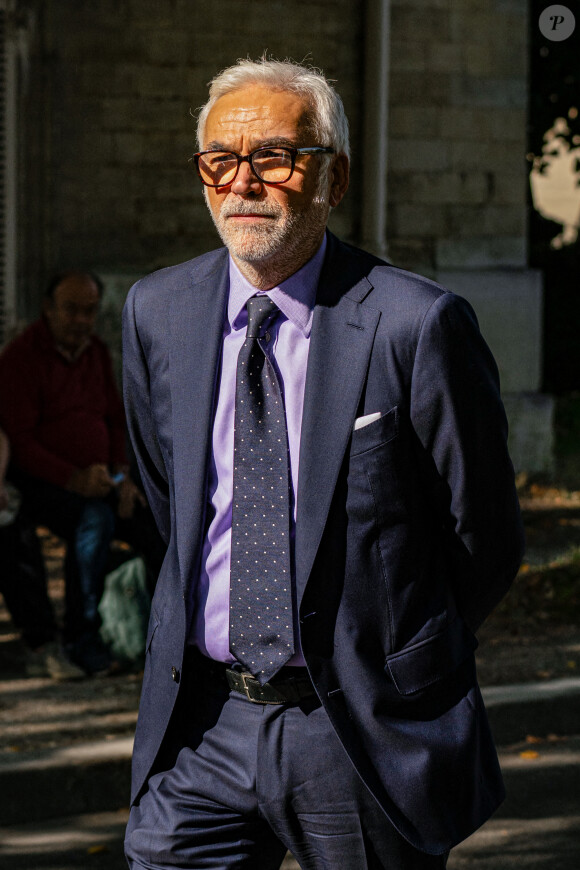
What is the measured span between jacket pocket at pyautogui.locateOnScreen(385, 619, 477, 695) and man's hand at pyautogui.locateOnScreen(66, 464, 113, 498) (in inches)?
142

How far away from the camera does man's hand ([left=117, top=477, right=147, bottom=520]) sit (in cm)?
572

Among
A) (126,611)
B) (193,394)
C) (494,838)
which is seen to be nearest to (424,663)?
(193,394)

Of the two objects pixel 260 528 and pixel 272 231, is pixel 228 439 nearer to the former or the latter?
pixel 260 528

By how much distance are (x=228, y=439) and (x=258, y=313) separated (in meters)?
0.23

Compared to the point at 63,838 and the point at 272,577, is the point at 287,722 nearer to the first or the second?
the point at 272,577

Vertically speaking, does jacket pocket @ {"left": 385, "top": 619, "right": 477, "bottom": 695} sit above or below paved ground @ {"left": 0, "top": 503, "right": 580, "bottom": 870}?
above

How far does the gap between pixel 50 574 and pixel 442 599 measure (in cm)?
565

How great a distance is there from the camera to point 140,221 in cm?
920

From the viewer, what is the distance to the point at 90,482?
564 centimetres

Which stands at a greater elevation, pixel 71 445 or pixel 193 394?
pixel 193 394

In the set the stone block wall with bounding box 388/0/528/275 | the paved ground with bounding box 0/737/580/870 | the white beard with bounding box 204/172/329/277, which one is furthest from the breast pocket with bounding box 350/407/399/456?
the stone block wall with bounding box 388/0/528/275

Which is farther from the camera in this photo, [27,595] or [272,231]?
[27,595]

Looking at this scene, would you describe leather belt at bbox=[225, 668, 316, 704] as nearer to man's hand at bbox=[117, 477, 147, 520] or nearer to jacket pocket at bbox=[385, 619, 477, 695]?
jacket pocket at bbox=[385, 619, 477, 695]

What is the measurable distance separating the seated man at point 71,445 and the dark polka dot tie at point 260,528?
135 inches
